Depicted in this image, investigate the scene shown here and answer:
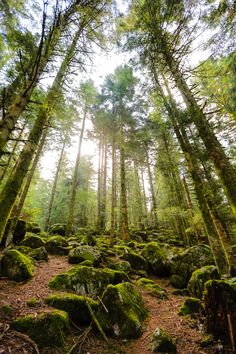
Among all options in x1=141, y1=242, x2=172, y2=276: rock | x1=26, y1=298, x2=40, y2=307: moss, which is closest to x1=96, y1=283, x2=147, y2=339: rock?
x1=26, y1=298, x2=40, y2=307: moss

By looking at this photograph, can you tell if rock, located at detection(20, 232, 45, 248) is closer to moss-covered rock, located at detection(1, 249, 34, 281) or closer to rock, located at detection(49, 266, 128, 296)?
moss-covered rock, located at detection(1, 249, 34, 281)

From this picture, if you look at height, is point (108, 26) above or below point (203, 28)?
above

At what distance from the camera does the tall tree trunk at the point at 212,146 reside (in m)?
5.08

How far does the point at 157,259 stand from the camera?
8570 millimetres

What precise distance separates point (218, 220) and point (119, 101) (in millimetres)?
11693

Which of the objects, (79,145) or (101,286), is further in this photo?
(79,145)

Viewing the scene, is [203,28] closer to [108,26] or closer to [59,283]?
[108,26]

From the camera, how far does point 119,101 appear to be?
14828 mm

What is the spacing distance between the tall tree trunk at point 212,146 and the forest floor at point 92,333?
3.03 meters

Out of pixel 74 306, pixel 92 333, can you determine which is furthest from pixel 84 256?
pixel 92 333

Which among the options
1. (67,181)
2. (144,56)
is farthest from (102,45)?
(67,181)

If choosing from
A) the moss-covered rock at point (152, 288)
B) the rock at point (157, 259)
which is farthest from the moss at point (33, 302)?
the rock at point (157, 259)

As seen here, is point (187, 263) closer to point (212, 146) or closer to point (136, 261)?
point (136, 261)

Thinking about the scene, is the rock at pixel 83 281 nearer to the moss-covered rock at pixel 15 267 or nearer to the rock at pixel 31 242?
the moss-covered rock at pixel 15 267
